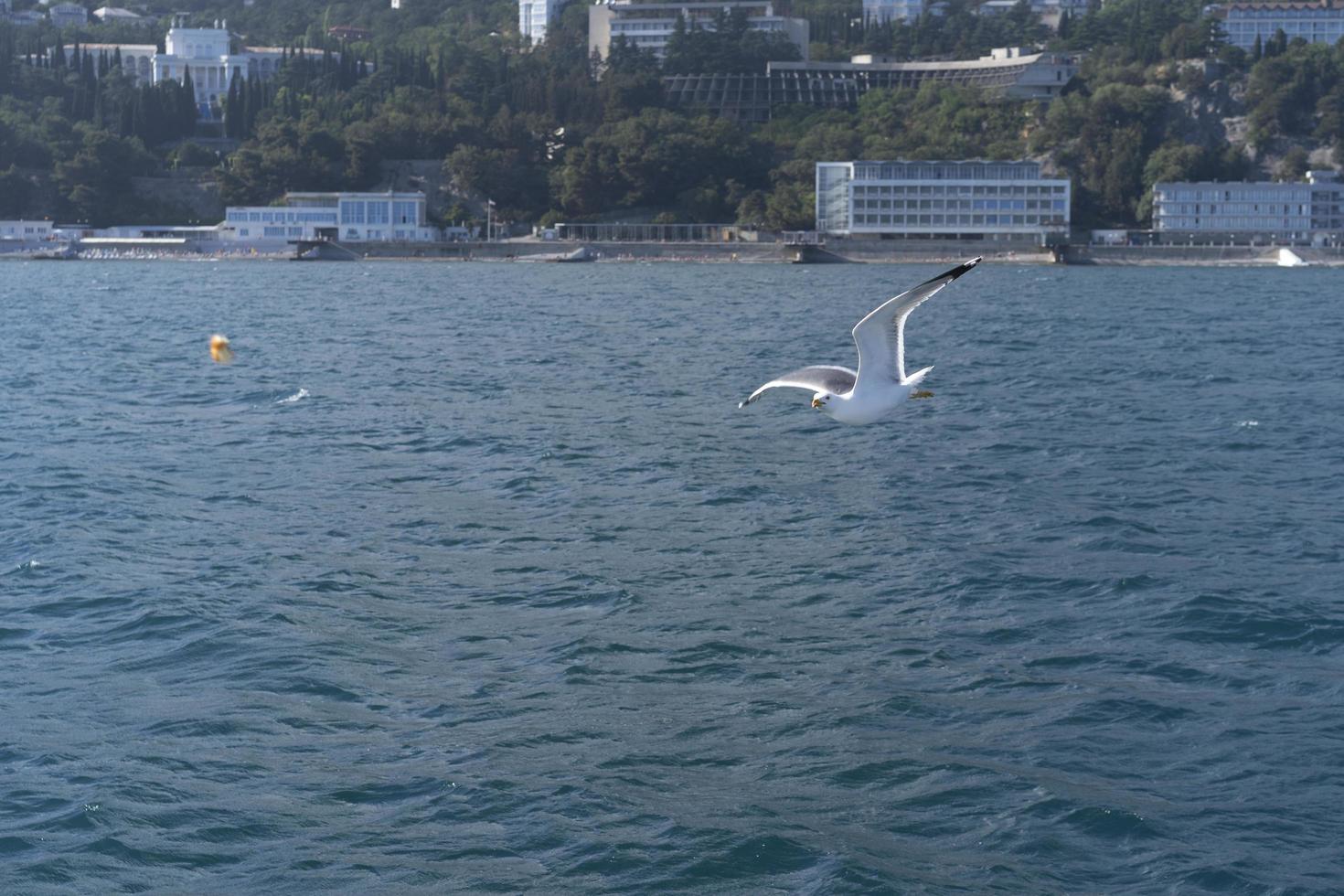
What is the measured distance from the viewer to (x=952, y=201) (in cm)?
12862

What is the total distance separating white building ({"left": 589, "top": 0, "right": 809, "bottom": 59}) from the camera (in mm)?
173625

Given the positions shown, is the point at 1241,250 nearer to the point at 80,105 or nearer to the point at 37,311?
the point at 37,311

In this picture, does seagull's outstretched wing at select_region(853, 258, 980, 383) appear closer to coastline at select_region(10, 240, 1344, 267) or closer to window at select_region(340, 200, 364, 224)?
coastline at select_region(10, 240, 1344, 267)

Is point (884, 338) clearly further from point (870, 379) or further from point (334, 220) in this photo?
point (334, 220)

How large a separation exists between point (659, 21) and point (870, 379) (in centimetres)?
16592

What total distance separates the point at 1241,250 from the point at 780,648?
4426 inches

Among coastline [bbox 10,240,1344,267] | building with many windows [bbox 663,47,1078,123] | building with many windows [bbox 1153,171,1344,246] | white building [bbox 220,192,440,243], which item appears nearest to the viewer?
coastline [bbox 10,240,1344,267]

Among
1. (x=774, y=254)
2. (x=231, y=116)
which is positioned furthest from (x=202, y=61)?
(x=774, y=254)

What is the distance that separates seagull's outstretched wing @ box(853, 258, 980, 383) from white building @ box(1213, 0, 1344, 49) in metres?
176

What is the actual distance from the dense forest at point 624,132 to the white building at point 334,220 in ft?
14.1

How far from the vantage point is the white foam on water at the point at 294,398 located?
37.6 m

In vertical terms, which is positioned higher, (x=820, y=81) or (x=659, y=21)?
(x=659, y=21)

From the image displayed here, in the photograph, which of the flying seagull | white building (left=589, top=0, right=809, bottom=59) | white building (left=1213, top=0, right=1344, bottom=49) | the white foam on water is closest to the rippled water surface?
the white foam on water

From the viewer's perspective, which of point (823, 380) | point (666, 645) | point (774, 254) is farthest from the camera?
point (774, 254)
